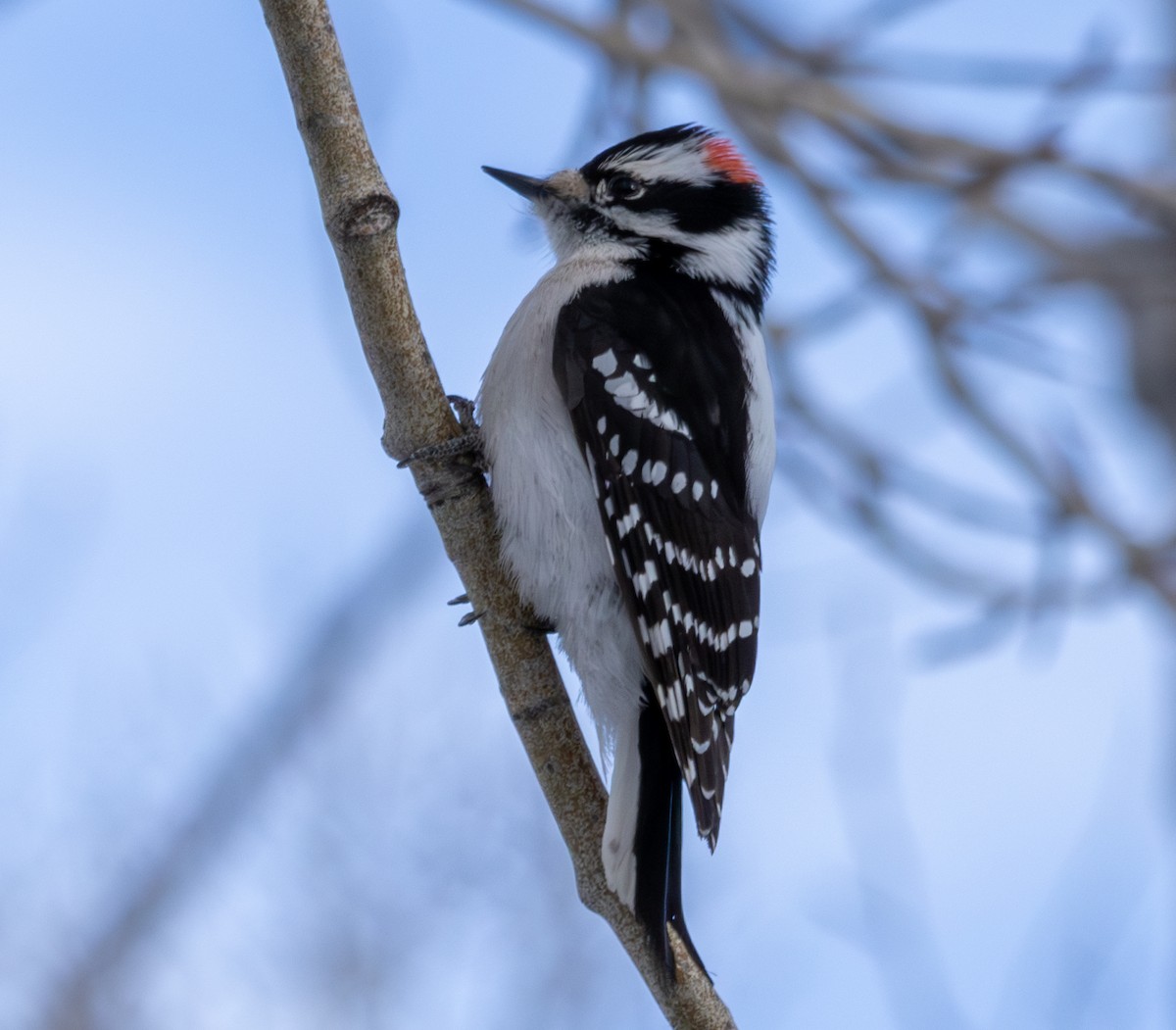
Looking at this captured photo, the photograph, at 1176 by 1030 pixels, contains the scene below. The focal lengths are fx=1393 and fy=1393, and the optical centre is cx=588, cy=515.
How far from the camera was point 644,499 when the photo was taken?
3.09 meters

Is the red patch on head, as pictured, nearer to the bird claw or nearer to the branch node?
the bird claw

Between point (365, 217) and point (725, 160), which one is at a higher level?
point (725, 160)

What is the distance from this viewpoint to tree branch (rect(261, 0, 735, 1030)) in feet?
7.95

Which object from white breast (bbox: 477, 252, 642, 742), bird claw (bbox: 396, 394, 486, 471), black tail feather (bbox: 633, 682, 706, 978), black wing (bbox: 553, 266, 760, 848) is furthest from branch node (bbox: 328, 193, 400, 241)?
black tail feather (bbox: 633, 682, 706, 978)

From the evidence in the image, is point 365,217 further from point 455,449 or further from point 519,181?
point 519,181

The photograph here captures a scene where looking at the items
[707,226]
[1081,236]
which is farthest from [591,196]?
[1081,236]

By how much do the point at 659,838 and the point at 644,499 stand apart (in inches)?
31.2

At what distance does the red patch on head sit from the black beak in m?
0.48

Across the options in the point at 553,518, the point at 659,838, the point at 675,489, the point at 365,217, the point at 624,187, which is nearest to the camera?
the point at 365,217

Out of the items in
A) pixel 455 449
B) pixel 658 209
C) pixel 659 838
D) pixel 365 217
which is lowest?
pixel 659 838

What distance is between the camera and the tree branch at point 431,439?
2.42 m

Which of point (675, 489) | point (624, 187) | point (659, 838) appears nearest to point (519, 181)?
point (624, 187)

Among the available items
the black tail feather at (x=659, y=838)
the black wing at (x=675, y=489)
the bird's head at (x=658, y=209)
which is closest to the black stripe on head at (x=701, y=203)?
the bird's head at (x=658, y=209)

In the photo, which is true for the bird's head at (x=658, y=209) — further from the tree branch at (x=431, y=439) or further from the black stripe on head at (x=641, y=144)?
the tree branch at (x=431, y=439)
